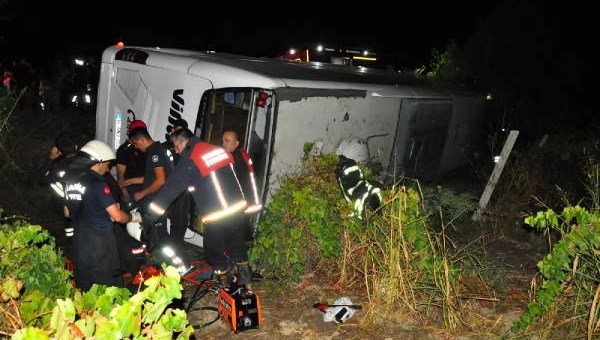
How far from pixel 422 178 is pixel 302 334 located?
5.16 meters

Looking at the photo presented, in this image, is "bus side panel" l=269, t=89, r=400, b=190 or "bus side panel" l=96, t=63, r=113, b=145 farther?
"bus side panel" l=96, t=63, r=113, b=145

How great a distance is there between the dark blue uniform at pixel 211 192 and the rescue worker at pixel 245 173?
40 centimetres

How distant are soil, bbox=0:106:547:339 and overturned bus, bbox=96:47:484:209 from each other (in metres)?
1.20

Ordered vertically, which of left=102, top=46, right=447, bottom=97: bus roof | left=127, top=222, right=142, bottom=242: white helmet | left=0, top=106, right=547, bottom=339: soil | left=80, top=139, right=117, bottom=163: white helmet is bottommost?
left=0, top=106, right=547, bottom=339: soil

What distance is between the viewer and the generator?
12.9 feet

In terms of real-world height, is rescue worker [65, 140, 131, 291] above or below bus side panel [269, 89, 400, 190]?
below

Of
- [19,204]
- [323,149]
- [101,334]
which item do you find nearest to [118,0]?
[19,204]

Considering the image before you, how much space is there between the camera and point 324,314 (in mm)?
4258

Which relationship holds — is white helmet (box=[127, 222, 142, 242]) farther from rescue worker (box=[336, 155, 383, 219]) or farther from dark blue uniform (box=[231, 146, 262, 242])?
rescue worker (box=[336, 155, 383, 219])

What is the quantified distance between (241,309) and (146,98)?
327cm

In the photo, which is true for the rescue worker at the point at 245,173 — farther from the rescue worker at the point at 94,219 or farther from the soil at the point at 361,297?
the rescue worker at the point at 94,219

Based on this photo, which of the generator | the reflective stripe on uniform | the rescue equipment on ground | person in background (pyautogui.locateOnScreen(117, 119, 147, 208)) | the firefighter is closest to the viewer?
the generator

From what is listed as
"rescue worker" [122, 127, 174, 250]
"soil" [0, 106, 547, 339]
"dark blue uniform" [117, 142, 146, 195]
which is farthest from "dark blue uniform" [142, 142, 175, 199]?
"soil" [0, 106, 547, 339]

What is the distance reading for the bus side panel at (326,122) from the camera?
17.0 feet
